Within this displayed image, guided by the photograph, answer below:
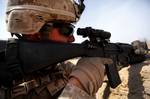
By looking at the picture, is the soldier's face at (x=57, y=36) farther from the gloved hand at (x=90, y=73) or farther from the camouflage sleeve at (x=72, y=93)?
the camouflage sleeve at (x=72, y=93)

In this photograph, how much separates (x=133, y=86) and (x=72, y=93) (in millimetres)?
2540

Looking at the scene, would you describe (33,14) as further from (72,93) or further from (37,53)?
(72,93)

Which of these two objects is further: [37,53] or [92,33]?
[92,33]

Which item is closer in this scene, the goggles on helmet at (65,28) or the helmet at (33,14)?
the helmet at (33,14)

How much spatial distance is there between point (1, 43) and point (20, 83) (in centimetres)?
50

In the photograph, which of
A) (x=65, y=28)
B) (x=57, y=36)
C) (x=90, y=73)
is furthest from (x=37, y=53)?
(x=65, y=28)

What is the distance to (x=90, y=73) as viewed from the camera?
305cm

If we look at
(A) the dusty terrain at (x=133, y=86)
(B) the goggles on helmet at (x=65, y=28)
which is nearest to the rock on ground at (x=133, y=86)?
(A) the dusty terrain at (x=133, y=86)

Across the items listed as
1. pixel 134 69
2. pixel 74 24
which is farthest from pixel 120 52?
pixel 134 69

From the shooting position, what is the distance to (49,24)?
12.1 feet

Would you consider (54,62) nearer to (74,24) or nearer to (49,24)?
(49,24)

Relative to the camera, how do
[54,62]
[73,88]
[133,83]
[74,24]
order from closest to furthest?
[73,88] < [54,62] < [74,24] < [133,83]

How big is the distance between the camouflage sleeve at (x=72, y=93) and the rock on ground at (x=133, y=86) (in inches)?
86.4

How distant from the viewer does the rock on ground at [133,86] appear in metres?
4.96
